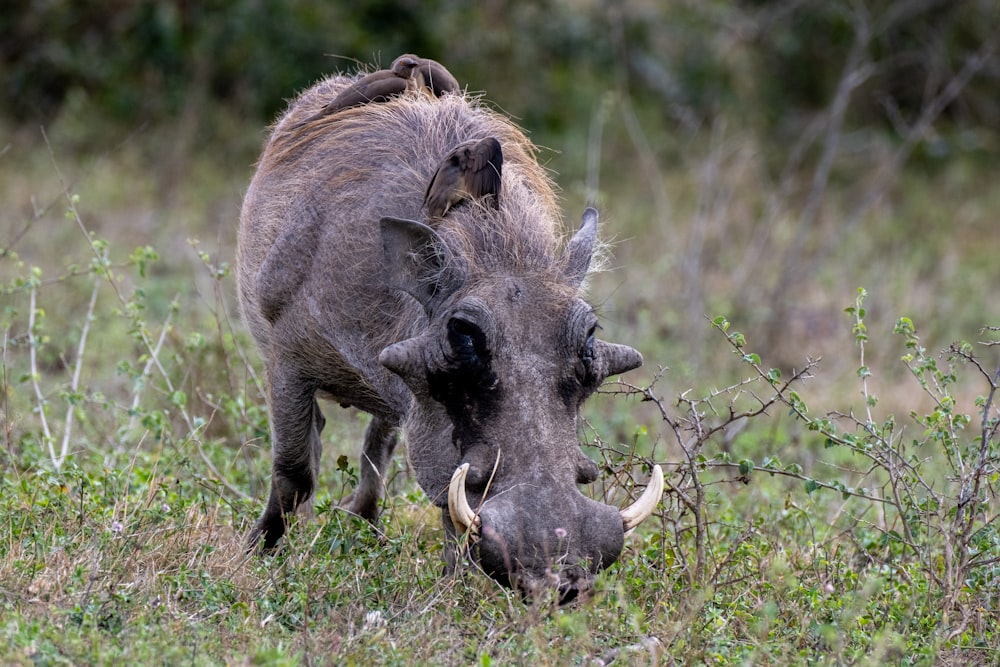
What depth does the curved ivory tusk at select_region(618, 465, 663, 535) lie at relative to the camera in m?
3.32

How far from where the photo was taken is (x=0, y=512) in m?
3.79

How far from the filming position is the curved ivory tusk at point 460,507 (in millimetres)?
3150

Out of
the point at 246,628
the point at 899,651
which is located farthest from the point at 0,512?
the point at 899,651

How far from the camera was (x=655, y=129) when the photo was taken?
12.7 meters

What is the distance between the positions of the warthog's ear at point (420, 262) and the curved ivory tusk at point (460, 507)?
2.17 ft

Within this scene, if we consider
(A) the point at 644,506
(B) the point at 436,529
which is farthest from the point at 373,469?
(A) the point at 644,506

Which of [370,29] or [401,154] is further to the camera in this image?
[370,29]

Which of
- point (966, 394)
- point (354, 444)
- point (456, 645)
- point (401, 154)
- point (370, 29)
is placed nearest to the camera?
point (456, 645)

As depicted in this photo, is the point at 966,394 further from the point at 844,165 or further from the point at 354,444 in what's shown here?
the point at 844,165

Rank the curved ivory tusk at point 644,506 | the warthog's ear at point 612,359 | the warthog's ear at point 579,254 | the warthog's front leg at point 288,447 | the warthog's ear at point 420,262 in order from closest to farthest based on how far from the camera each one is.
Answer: the curved ivory tusk at point 644,506 < the warthog's ear at point 612,359 < the warthog's ear at point 420,262 < the warthog's ear at point 579,254 < the warthog's front leg at point 288,447

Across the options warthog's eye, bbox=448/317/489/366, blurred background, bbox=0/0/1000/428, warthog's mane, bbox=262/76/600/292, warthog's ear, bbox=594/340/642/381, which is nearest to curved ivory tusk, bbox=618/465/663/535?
warthog's ear, bbox=594/340/642/381

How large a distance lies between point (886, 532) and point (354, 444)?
266 centimetres

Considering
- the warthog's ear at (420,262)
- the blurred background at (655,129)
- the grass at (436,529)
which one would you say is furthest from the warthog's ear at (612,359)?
the blurred background at (655,129)

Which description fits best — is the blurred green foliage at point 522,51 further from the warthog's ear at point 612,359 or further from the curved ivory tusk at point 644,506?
the curved ivory tusk at point 644,506
